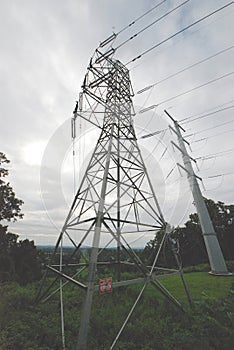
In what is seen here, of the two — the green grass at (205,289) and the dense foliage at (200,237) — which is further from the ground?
the dense foliage at (200,237)

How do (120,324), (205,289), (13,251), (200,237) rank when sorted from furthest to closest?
(200,237), (13,251), (205,289), (120,324)

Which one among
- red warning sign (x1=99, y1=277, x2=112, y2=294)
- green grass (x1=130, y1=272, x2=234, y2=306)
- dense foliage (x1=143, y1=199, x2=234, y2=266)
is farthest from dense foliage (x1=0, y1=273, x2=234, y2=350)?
dense foliage (x1=143, y1=199, x2=234, y2=266)

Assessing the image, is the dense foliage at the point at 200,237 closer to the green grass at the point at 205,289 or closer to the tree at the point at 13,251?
the green grass at the point at 205,289

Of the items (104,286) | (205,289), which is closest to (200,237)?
(205,289)

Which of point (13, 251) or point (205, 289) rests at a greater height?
point (13, 251)

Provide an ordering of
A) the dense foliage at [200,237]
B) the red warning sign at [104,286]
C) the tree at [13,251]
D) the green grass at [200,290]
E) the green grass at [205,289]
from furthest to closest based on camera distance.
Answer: the dense foliage at [200,237] < the tree at [13,251] < the green grass at [205,289] < the green grass at [200,290] < the red warning sign at [104,286]

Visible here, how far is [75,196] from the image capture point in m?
8.22

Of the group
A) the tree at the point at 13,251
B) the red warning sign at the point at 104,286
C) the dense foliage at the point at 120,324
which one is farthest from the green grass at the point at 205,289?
the tree at the point at 13,251

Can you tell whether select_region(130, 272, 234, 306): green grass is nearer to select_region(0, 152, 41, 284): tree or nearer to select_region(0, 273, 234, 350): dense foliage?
select_region(0, 273, 234, 350): dense foliage

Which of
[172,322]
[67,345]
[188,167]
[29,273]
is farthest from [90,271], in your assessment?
[188,167]

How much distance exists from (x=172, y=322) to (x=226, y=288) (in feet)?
21.4

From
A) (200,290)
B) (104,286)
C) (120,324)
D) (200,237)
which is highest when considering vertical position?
(200,237)

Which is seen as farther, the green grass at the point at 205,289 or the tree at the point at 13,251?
the tree at the point at 13,251

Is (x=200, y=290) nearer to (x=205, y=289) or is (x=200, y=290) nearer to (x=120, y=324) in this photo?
(x=205, y=289)
